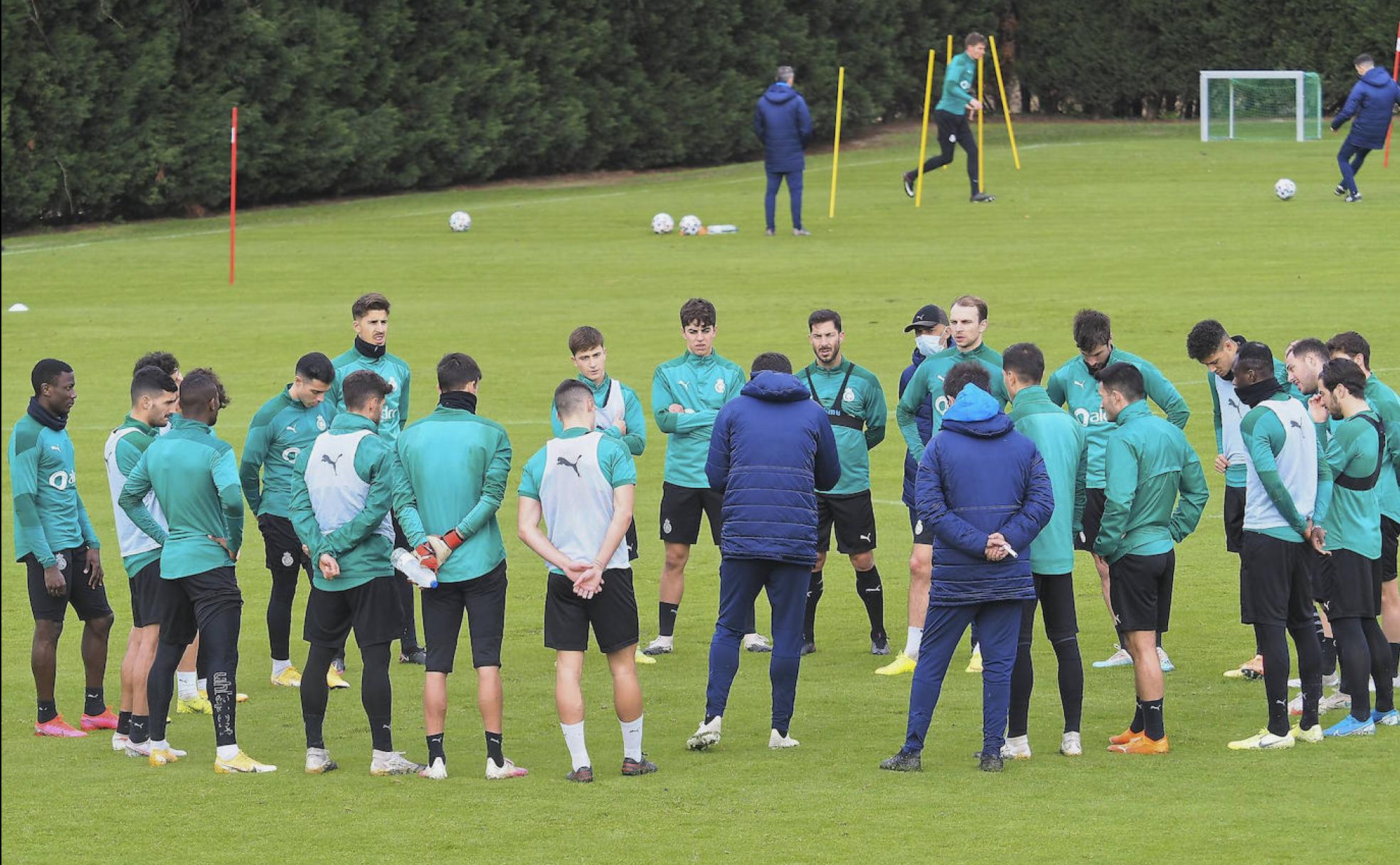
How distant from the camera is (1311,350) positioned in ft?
29.9

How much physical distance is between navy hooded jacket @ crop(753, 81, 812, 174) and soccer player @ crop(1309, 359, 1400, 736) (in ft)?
55.9

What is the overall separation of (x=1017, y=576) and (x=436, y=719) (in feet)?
8.96

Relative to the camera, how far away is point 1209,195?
27.9 meters

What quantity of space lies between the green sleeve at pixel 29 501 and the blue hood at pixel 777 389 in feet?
12.4

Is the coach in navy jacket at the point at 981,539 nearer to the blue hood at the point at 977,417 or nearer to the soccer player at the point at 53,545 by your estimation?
the blue hood at the point at 977,417

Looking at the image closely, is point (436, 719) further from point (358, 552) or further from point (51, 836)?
point (51, 836)

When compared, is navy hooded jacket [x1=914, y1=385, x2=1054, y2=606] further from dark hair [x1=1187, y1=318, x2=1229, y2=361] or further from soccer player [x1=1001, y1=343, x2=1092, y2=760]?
dark hair [x1=1187, y1=318, x2=1229, y2=361]

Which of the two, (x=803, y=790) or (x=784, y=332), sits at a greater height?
(x=784, y=332)

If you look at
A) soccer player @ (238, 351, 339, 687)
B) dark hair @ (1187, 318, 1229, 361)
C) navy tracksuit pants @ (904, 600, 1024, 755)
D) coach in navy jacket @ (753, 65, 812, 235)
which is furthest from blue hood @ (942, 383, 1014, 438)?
coach in navy jacket @ (753, 65, 812, 235)

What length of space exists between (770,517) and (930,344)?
2.27 meters

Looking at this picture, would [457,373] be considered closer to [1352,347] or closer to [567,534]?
[567,534]

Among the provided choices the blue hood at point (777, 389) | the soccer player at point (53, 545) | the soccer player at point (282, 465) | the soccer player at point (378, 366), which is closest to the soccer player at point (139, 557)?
the soccer player at point (53, 545)

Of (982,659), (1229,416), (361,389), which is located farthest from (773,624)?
(1229,416)

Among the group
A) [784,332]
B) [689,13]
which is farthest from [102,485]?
[689,13]
